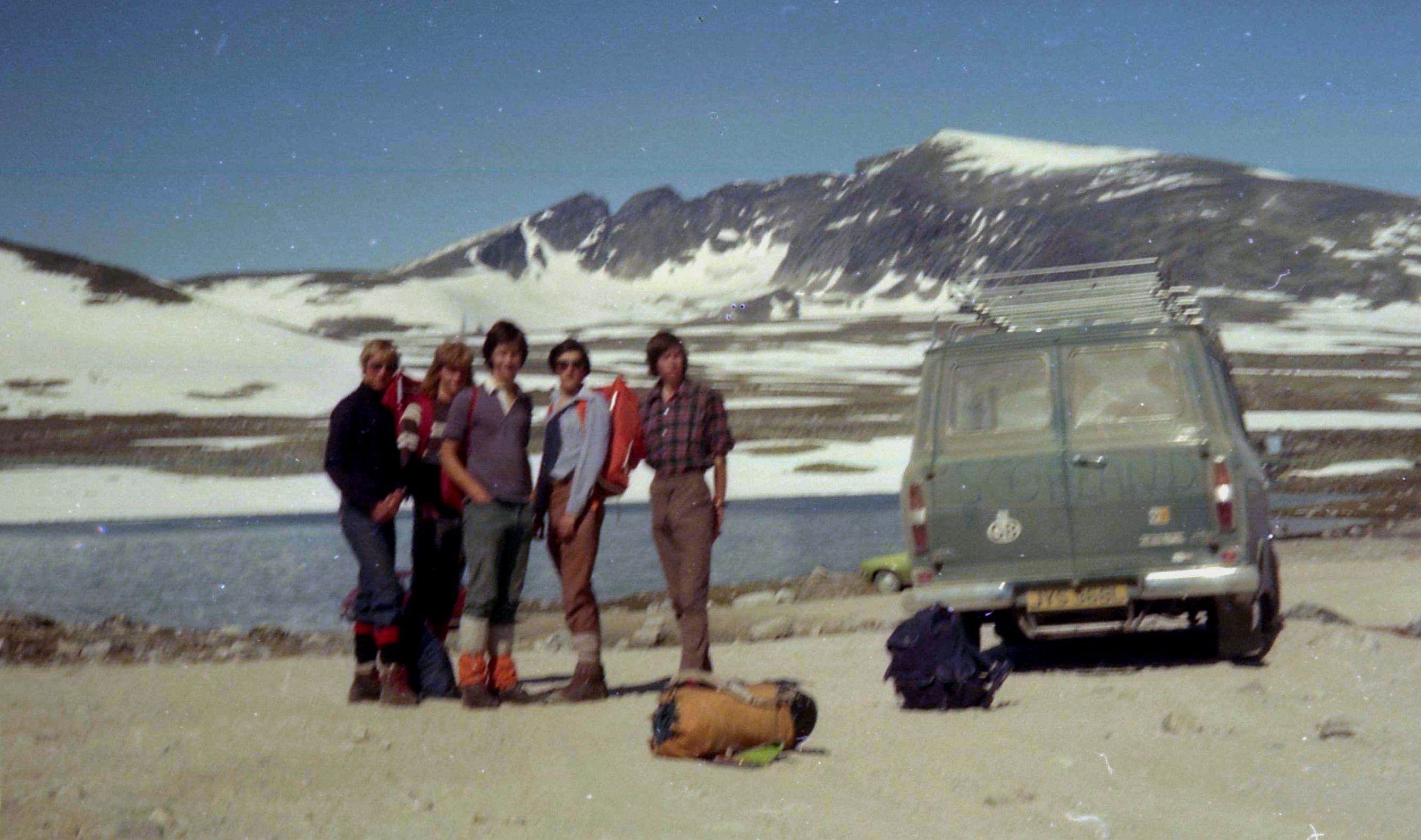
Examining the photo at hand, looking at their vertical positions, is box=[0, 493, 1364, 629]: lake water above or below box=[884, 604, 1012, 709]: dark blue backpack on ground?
below

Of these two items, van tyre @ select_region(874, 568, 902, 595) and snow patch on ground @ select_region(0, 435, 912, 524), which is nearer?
van tyre @ select_region(874, 568, 902, 595)

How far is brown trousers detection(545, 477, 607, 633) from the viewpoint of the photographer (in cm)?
877

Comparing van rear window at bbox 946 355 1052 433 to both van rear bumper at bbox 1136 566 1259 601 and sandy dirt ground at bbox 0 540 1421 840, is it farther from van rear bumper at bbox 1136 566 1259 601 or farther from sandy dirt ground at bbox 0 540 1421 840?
sandy dirt ground at bbox 0 540 1421 840

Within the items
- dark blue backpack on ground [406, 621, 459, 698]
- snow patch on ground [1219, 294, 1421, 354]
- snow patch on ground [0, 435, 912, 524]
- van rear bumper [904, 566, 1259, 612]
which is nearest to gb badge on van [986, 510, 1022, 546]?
van rear bumper [904, 566, 1259, 612]

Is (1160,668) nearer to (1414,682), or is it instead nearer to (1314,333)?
(1414,682)

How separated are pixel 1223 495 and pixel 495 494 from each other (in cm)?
402

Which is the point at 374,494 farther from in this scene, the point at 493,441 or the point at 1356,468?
the point at 1356,468

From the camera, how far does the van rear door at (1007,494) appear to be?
9711 mm

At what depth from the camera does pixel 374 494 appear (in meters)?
8.44

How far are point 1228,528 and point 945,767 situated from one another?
9.93 feet

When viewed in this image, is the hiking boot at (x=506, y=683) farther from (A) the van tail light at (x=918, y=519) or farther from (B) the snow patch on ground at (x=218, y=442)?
(B) the snow patch on ground at (x=218, y=442)

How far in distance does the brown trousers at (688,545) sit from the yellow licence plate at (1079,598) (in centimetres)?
207

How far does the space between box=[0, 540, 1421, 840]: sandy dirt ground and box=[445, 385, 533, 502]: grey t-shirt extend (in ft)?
3.77

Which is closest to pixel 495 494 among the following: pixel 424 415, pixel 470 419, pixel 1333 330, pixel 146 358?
pixel 470 419
